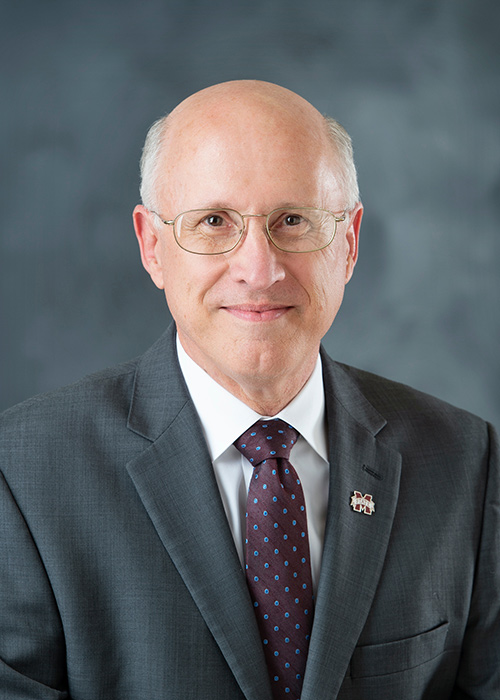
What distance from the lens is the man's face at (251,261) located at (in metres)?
2.41

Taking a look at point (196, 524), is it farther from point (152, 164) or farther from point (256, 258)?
point (152, 164)

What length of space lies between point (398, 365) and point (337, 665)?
2.02m

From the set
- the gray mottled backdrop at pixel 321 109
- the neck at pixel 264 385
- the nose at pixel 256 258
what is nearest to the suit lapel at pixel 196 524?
the neck at pixel 264 385

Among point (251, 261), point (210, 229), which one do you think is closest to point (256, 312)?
point (251, 261)

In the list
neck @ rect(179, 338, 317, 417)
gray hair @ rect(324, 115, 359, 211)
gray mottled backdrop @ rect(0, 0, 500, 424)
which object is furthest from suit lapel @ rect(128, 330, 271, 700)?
gray mottled backdrop @ rect(0, 0, 500, 424)

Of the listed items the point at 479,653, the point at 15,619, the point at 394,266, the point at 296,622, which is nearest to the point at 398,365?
the point at 394,266

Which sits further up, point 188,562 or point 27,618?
point 188,562

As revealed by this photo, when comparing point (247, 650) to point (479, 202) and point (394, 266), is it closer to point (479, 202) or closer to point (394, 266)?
point (394, 266)

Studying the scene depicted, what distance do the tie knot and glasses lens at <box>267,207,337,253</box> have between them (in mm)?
532

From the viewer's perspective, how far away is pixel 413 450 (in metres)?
2.83

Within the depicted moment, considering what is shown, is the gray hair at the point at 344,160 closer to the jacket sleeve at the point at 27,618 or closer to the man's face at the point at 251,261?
the man's face at the point at 251,261

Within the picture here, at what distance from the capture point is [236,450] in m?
2.61

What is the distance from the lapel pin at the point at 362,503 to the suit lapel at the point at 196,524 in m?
0.42

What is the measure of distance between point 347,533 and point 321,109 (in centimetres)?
218
